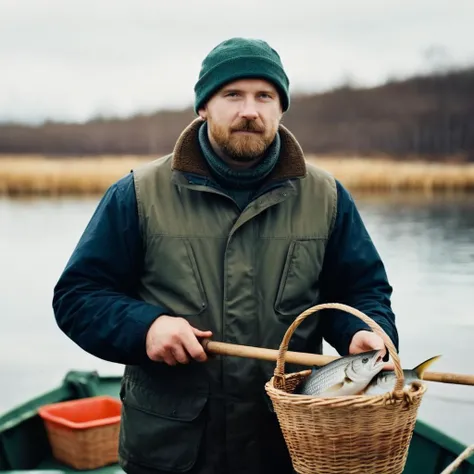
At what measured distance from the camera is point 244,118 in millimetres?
2475

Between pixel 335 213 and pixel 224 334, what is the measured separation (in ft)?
1.72

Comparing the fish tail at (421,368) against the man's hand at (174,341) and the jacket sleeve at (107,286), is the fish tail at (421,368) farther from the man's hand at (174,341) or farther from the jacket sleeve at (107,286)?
the jacket sleeve at (107,286)

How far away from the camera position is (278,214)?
252 centimetres

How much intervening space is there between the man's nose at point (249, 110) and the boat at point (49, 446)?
1.89 m

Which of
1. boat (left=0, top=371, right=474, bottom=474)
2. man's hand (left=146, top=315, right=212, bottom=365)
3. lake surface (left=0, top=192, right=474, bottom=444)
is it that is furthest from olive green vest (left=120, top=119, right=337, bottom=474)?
lake surface (left=0, top=192, right=474, bottom=444)

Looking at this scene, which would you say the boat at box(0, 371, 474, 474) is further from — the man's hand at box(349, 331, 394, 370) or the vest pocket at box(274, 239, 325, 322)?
the man's hand at box(349, 331, 394, 370)

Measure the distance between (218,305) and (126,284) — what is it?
304 mm

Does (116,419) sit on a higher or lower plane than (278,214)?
lower

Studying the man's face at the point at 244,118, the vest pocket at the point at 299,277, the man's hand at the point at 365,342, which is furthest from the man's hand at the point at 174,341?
the man's face at the point at 244,118

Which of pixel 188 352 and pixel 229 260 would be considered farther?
pixel 229 260

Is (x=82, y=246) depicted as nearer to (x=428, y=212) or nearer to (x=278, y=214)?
(x=278, y=214)

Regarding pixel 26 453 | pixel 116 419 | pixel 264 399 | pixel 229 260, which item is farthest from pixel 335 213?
pixel 26 453

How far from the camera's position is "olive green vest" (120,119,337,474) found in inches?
95.9

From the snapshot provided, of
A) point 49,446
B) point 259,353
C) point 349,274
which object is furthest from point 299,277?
point 49,446
